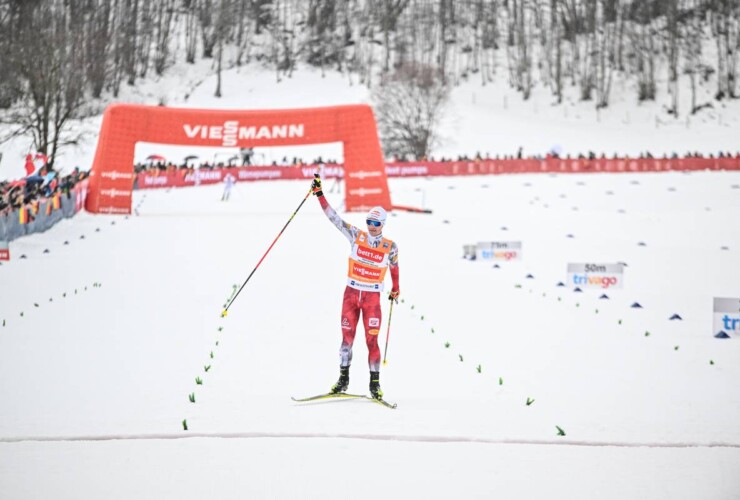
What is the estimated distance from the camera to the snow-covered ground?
19.5 ft

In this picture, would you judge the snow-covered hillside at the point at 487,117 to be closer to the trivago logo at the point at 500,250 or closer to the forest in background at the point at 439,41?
the forest in background at the point at 439,41

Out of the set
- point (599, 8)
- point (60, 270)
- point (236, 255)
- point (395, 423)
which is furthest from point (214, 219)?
point (599, 8)

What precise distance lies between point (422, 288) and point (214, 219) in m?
15.2

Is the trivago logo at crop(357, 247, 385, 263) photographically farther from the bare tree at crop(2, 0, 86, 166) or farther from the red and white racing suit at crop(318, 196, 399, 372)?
the bare tree at crop(2, 0, 86, 166)

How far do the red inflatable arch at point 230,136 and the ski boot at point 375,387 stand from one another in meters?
24.4

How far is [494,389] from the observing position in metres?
9.13

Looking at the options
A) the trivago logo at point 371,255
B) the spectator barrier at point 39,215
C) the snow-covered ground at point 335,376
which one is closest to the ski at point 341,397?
the snow-covered ground at point 335,376

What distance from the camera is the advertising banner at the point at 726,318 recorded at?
43.5 ft

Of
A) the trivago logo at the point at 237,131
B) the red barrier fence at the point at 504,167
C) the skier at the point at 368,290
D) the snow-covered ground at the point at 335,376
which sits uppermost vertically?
the trivago logo at the point at 237,131

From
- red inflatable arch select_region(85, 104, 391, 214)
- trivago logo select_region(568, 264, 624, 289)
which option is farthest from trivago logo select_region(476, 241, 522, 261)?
red inflatable arch select_region(85, 104, 391, 214)

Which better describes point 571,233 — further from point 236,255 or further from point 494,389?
point 494,389

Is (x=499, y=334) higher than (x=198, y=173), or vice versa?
(x=198, y=173)

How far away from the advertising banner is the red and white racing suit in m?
7.22

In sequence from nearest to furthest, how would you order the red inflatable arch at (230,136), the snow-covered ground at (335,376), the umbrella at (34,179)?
1. the snow-covered ground at (335,376)
2. the umbrella at (34,179)
3. the red inflatable arch at (230,136)
